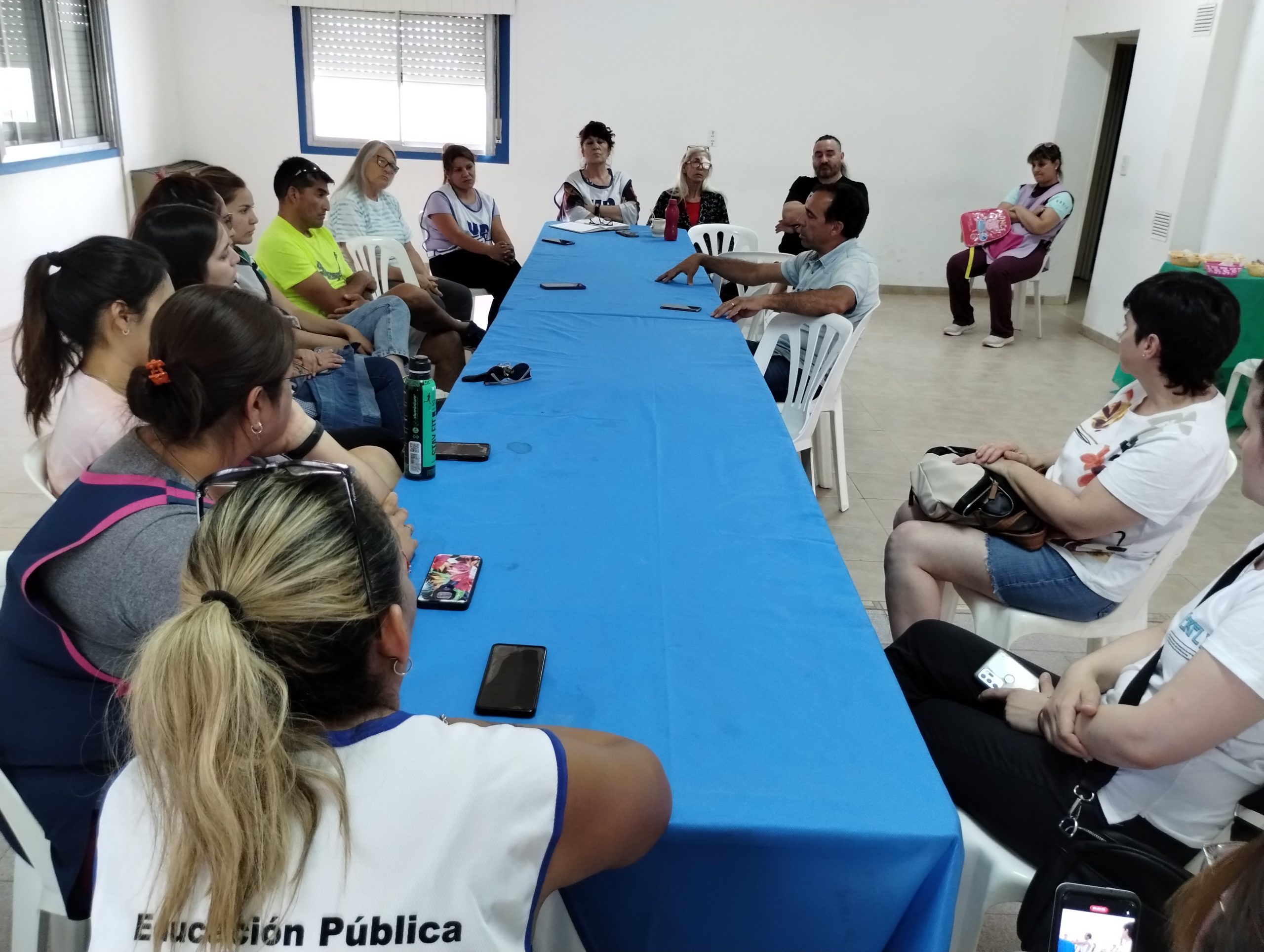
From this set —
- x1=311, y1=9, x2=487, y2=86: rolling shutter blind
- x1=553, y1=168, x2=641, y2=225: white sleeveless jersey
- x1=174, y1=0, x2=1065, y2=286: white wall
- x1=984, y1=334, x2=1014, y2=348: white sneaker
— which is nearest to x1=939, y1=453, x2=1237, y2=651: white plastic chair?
x1=553, y1=168, x2=641, y2=225: white sleeveless jersey

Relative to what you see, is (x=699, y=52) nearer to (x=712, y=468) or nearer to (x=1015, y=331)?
(x=1015, y=331)

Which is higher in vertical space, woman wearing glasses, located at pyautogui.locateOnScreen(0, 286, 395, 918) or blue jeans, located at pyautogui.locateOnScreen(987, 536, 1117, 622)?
woman wearing glasses, located at pyautogui.locateOnScreen(0, 286, 395, 918)

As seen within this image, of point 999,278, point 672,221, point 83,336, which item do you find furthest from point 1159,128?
point 83,336

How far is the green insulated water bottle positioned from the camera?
5.54 feet

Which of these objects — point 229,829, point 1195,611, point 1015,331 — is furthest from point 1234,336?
point 1015,331

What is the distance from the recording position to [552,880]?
830 mm

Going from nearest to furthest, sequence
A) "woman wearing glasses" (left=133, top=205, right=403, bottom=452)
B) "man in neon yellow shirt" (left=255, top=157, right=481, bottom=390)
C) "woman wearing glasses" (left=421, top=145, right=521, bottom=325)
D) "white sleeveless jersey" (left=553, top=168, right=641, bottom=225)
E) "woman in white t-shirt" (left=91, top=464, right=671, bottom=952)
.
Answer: "woman in white t-shirt" (left=91, top=464, right=671, bottom=952)
"woman wearing glasses" (left=133, top=205, right=403, bottom=452)
"man in neon yellow shirt" (left=255, top=157, right=481, bottom=390)
"woman wearing glasses" (left=421, top=145, right=521, bottom=325)
"white sleeveless jersey" (left=553, top=168, right=641, bottom=225)

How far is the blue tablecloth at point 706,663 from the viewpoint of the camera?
3.25ft

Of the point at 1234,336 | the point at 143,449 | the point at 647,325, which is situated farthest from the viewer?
the point at 647,325

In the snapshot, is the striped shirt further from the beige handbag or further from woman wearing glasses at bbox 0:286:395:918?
woman wearing glasses at bbox 0:286:395:918

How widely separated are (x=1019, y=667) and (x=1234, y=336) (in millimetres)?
799

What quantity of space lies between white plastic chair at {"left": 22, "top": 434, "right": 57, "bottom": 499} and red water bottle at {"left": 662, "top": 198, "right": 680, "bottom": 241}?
144 inches

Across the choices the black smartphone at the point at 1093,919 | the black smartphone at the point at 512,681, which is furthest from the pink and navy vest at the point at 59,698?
the black smartphone at the point at 1093,919

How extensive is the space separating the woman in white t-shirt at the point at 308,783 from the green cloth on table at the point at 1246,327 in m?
4.46
